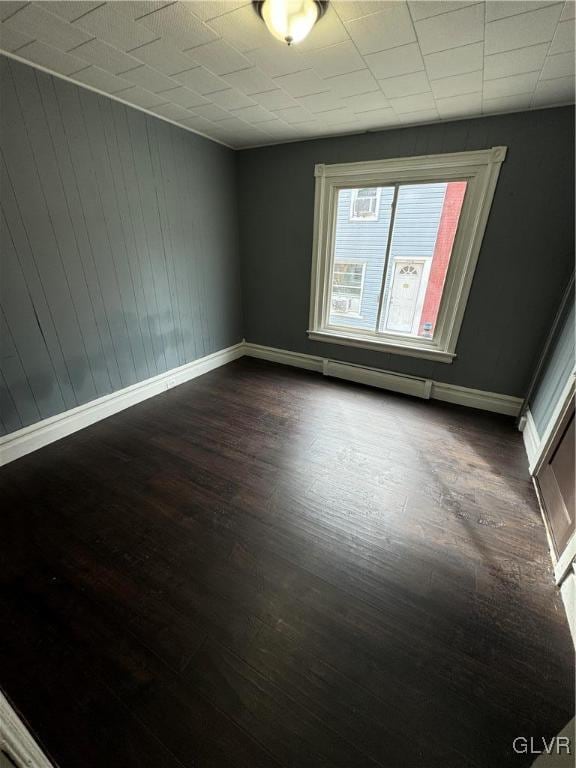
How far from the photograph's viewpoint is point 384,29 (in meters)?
1.52

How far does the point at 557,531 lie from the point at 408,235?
107 inches

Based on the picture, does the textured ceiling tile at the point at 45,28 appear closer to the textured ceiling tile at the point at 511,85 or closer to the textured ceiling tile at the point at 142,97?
the textured ceiling tile at the point at 142,97

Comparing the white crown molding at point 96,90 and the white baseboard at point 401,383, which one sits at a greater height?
the white crown molding at point 96,90

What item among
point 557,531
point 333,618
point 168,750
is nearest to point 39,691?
point 168,750

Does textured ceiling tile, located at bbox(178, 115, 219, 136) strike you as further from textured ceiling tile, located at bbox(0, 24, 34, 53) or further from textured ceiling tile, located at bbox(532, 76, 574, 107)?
textured ceiling tile, located at bbox(532, 76, 574, 107)

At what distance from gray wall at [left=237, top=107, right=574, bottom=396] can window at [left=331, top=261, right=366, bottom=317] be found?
0.34m

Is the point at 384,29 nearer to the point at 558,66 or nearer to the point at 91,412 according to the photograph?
the point at 558,66

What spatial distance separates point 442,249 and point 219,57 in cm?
257

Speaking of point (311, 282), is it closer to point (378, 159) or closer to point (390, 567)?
point (378, 159)

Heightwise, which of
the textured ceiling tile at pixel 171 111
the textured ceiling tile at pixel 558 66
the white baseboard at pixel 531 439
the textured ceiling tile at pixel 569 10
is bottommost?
the white baseboard at pixel 531 439

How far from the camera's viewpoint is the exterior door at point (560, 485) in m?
1.63

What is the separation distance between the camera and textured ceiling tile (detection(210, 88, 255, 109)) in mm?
2221

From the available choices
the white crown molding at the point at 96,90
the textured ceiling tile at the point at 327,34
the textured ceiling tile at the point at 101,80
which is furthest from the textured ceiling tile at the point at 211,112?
the textured ceiling tile at the point at 327,34

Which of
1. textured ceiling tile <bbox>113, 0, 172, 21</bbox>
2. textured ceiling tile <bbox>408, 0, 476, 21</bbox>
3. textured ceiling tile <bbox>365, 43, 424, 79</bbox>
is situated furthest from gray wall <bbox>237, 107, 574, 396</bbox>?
textured ceiling tile <bbox>113, 0, 172, 21</bbox>
